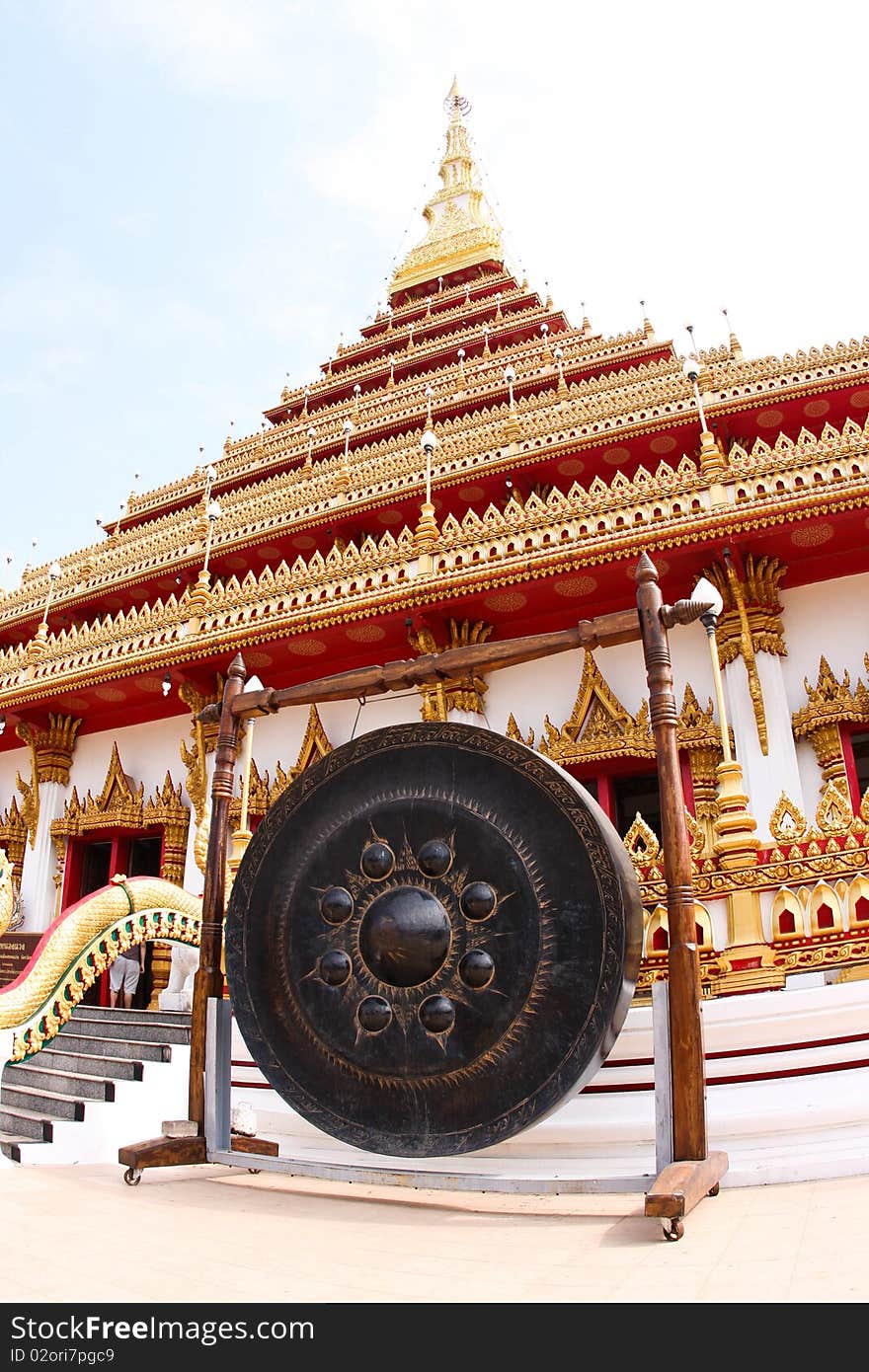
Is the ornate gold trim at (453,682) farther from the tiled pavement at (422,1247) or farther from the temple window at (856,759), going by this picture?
the tiled pavement at (422,1247)

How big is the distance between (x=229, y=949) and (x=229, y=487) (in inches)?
660

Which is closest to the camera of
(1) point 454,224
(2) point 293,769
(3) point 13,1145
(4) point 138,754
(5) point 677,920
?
(5) point 677,920

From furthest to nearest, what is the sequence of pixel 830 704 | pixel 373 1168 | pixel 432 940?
pixel 830 704 → pixel 373 1168 → pixel 432 940

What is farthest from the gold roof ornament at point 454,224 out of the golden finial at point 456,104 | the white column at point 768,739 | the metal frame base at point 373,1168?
the metal frame base at point 373,1168

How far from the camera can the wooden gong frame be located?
3195 millimetres

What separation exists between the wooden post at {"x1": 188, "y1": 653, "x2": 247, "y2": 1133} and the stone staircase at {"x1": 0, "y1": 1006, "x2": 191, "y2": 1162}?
3.47 ft

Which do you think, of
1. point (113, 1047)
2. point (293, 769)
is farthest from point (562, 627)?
point (113, 1047)

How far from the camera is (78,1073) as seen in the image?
6.14m

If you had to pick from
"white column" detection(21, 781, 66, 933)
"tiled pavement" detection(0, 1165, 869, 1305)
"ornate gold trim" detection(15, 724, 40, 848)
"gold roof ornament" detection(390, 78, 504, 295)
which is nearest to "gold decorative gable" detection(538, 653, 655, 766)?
"tiled pavement" detection(0, 1165, 869, 1305)

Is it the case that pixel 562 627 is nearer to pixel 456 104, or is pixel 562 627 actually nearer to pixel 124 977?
pixel 124 977

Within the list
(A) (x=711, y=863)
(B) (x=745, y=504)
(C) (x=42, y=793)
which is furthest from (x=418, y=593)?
(C) (x=42, y=793)

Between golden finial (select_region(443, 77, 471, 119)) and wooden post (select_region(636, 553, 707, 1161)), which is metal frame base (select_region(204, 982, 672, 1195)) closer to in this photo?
wooden post (select_region(636, 553, 707, 1161))

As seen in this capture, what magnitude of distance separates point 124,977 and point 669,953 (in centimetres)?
922
